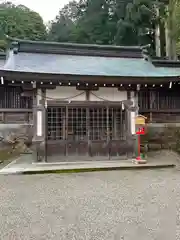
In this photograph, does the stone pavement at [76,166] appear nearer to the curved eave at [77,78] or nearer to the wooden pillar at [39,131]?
the wooden pillar at [39,131]

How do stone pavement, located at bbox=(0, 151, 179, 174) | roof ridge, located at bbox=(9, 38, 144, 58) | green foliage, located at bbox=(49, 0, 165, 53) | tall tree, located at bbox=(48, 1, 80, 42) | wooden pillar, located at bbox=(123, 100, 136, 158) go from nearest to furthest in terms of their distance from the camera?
stone pavement, located at bbox=(0, 151, 179, 174)
wooden pillar, located at bbox=(123, 100, 136, 158)
roof ridge, located at bbox=(9, 38, 144, 58)
green foliage, located at bbox=(49, 0, 165, 53)
tall tree, located at bbox=(48, 1, 80, 42)

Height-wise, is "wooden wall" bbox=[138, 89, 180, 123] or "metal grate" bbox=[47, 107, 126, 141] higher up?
"wooden wall" bbox=[138, 89, 180, 123]

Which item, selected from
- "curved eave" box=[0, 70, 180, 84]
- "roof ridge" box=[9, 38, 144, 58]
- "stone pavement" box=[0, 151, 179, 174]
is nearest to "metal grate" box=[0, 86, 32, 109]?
"roof ridge" box=[9, 38, 144, 58]

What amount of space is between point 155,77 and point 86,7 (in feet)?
76.9

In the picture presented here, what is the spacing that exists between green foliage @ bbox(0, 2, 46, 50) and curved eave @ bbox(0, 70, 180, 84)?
2016 cm

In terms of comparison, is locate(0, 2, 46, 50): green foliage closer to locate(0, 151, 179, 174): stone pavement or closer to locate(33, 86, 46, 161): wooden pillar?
locate(33, 86, 46, 161): wooden pillar

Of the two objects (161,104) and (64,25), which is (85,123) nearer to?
(161,104)

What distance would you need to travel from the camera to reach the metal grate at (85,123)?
828 cm

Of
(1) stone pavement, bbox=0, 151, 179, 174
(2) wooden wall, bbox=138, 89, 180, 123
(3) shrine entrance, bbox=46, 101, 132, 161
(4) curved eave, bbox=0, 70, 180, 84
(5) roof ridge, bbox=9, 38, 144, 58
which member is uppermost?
(5) roof ridge, bbox=9, 38, 144, 58

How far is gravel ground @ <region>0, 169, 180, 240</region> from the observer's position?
2953mm

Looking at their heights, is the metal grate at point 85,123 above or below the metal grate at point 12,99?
below

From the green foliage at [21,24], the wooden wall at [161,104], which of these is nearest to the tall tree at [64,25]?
the green foliage at [21,24]

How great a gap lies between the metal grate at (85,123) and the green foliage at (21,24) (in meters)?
20.3

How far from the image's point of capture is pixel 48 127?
8211mm
